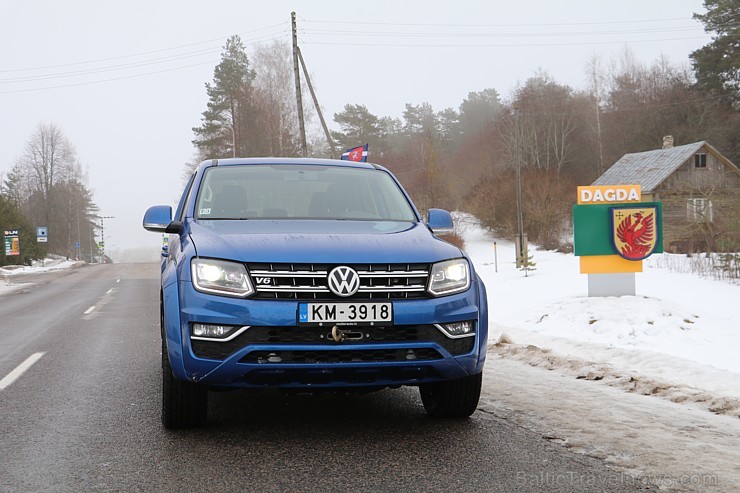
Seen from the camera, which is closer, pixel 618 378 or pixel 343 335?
pixel 343 335

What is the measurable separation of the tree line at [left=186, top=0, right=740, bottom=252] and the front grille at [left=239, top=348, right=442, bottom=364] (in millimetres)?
36595

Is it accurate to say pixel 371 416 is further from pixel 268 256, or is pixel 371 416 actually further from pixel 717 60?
pixel 717 60

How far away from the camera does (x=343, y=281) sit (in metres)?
3.77

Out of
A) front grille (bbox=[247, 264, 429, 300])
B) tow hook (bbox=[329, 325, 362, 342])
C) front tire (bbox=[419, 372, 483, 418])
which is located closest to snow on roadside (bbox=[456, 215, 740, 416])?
front tire (bbox=[419, 372, 483, 418])

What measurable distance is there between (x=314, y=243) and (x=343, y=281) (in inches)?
13.5

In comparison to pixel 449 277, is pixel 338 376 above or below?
below

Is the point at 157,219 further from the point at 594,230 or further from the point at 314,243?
the point at 594,230

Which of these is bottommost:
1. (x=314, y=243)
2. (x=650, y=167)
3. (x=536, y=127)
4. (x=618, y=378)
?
(x=618, y=378)

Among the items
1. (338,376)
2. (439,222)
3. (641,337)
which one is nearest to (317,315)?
(338,376)

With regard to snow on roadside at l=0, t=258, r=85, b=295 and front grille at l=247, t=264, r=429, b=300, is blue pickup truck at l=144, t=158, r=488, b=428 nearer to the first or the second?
front grille at l=247, t=264, r=429, b=300

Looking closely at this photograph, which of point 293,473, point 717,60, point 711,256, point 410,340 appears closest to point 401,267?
point 410,340

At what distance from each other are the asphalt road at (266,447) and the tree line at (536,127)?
3563 centimetres

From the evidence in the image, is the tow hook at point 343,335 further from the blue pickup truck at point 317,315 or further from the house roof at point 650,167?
the house roof at point 650,167

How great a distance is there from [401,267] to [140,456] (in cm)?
174
